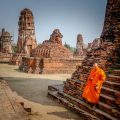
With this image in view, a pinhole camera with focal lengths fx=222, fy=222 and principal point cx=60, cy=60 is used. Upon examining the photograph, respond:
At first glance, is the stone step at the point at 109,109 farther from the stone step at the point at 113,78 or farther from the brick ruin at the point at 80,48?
the brick ruin at the point at 80,48

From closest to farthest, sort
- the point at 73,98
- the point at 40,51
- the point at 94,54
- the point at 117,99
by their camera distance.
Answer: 1. the point at 117,99
2. the point at 73,98
3. the point at 94,54
4. the point at 40,51

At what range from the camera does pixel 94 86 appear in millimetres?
6105

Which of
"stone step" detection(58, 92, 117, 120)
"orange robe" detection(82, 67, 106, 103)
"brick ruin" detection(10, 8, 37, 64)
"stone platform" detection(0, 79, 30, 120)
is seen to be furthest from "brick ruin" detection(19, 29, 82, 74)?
"orange robe" detection(82, 67, 106, 103)

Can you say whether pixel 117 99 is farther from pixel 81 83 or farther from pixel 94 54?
pixel 94 54

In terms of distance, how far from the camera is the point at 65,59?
1677cm

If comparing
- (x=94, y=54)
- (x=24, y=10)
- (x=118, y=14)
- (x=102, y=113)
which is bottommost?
(x=102, y=113)

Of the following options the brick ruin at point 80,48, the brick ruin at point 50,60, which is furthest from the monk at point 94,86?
the brick ruin at point 80,48

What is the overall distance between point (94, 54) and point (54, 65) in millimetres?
8692

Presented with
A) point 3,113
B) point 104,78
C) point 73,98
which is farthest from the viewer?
point 73,98

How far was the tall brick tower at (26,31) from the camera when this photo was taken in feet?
86.0

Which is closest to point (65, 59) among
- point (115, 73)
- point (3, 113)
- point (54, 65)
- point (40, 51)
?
point (54, 65)

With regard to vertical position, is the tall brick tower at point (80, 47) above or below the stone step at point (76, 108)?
above

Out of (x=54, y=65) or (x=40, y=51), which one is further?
(x=40, y=51)

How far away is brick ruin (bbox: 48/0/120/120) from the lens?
224 inches
